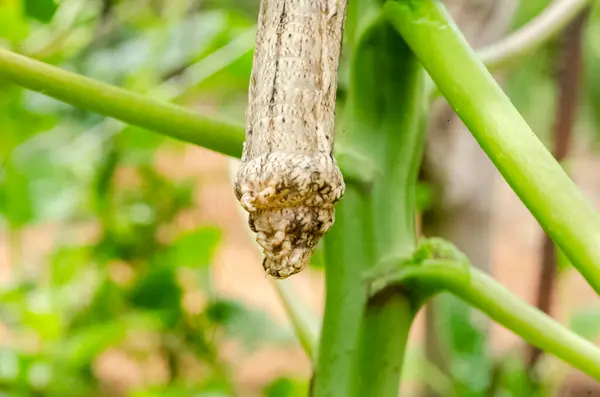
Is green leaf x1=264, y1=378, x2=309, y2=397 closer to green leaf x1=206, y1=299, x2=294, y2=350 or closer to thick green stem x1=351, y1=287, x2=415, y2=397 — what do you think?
green leaf x1=206, y1=299, x2=294, y2=350

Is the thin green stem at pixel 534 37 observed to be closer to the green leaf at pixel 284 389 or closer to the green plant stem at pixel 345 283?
the green plant stem at pixel 345 283

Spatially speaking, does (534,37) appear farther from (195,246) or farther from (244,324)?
(244,324)

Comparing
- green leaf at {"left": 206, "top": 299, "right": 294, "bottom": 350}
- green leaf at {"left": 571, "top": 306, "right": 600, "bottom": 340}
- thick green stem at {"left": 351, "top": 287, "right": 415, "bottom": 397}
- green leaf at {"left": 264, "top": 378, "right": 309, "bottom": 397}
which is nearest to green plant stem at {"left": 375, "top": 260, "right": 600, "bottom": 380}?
thick green stem at {"left": 351, "top": 287, "right": 415, "bottom": 397}

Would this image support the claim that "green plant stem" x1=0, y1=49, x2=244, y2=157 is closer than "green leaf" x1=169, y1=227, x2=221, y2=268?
Yes

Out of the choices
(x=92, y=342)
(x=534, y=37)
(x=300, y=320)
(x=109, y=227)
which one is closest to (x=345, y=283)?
(x=300, y=320)

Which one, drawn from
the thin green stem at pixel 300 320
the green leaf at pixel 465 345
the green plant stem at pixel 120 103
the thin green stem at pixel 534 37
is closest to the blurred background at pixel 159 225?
the green leaf at pixel 465 345

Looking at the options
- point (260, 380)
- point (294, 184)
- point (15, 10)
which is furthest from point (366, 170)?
point (260, 380)
